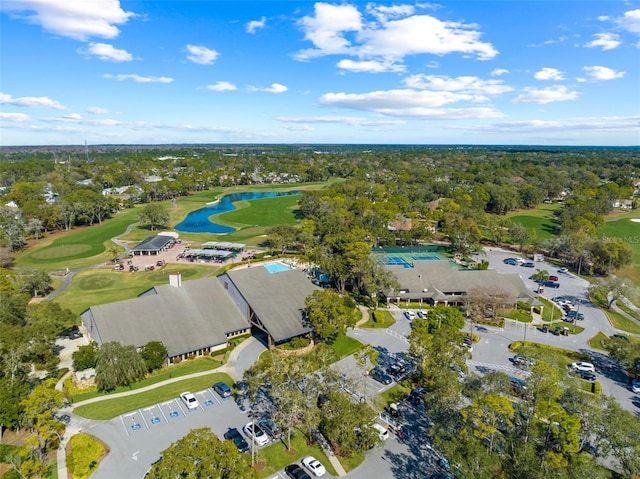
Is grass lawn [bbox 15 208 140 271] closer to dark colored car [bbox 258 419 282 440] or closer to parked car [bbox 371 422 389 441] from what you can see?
dark colored car [bbox 258 419 282 440]

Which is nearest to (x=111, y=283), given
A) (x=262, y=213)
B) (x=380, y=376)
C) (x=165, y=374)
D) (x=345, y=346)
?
(x=165, y=374)

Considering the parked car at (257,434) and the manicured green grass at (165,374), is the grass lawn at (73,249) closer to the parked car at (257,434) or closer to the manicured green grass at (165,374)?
the manicured green grass at (165,374)

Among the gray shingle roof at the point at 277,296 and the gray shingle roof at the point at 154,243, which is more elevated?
the gray shingle roof at the point at 277,296

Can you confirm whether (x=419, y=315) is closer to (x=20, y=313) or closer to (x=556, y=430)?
(x=556, y=430)

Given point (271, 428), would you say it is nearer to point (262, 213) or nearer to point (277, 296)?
point (277, 296)

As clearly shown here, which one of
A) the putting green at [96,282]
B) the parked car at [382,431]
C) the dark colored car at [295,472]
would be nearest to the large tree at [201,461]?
the dark colored car at [295,472]

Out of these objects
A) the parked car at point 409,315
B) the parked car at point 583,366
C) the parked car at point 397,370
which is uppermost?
the parked car at point 583,366

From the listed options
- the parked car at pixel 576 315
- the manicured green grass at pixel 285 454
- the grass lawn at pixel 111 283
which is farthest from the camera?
the grass lawn at pixel 111 283
